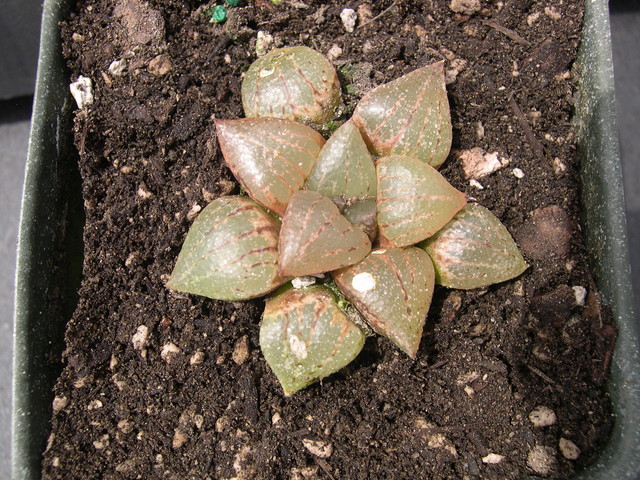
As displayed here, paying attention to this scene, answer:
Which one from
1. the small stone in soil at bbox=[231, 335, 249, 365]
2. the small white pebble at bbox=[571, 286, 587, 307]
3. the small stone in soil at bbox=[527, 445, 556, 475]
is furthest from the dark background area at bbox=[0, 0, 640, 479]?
the small stone in soil at bbox=[231, 335, 249, 365]

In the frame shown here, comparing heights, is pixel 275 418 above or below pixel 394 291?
below

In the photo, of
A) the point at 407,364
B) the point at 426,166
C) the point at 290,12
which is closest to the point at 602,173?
the point at 426,166

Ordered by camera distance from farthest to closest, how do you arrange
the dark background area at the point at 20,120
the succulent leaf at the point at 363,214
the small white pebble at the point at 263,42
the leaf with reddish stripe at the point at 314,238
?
the dark background area at the point at 20,120
the small white pebble at the point at 263,42
the succulent leaf at the point at 363,214
the leaf with reddish stripe at the point at 314,238

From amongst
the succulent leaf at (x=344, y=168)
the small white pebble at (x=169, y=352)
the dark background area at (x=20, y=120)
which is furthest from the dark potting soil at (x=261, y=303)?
the dark background area at (x=20, y=120)

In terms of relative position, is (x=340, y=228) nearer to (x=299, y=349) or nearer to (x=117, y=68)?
(x=299, y=349)

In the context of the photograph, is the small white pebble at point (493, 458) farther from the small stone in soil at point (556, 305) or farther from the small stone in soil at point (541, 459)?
the small stone in soil at point (556, 305)

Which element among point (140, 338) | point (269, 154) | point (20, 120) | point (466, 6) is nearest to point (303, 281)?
point (269, 154)

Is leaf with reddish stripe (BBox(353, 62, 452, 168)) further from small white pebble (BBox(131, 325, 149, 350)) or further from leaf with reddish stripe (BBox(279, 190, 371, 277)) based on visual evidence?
small white pebble (BBox(131, 325, 149, 350))

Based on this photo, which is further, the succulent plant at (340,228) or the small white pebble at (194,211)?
the small white pebble at (194,211)
